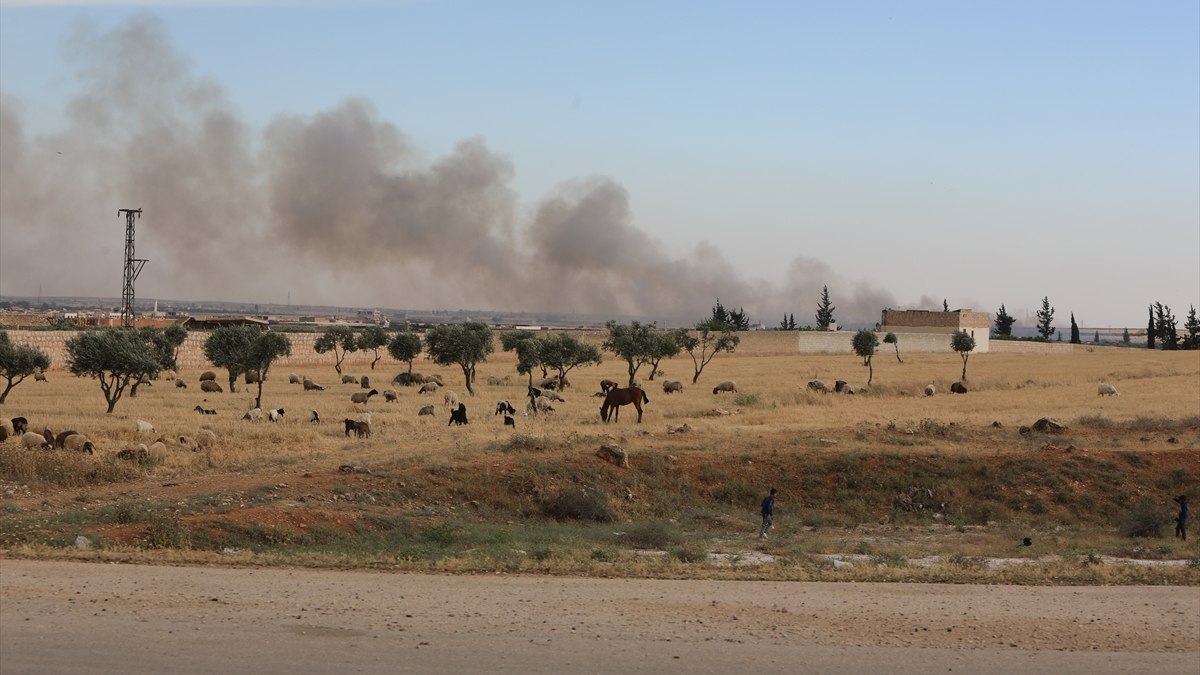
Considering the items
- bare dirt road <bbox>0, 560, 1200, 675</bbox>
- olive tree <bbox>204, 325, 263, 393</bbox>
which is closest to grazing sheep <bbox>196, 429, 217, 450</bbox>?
bare dirt road <bbox>0, 560, 1200, 675</bbox>

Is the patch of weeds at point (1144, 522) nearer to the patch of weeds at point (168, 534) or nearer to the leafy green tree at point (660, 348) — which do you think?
the patch of weeds at point (168, 534)

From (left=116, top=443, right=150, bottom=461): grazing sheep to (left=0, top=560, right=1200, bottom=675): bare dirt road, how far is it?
12208mm

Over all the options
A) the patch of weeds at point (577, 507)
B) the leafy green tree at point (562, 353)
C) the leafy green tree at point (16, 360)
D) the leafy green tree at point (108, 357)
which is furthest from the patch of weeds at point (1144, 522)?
the leafy green tree at point (16, 360)

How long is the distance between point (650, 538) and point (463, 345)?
37971 millimetres

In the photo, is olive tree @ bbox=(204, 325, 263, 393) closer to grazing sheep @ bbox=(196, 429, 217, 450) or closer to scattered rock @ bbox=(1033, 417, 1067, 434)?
grazing sheep @ bbox=(196, 429, 217, 450)

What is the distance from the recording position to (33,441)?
28.8m

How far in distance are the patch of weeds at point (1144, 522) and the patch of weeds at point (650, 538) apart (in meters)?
10.8

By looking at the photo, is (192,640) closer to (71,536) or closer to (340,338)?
(71,536)

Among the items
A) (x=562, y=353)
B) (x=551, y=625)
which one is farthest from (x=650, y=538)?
(x=562, y=353)

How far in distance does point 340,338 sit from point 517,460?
59.5 m

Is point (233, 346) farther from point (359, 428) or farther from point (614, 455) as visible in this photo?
point (614, 455)

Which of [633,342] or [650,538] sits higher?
[633,342]

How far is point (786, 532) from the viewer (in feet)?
82.2

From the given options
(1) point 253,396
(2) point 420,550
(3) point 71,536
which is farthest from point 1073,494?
(1) point 253,396
